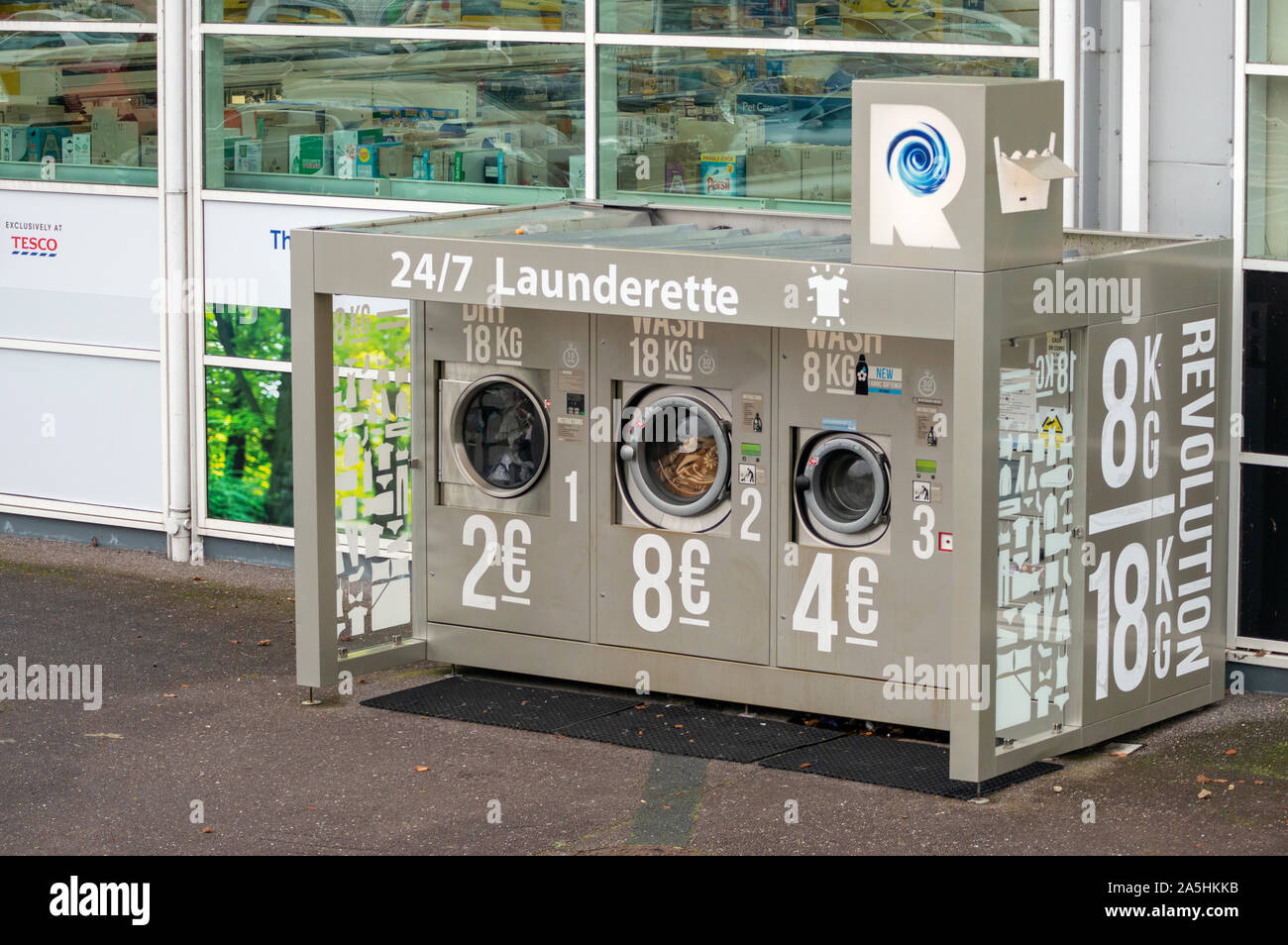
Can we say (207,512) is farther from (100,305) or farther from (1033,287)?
(1033,287)

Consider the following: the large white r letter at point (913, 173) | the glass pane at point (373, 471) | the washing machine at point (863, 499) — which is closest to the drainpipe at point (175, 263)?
the glass pane at point (373, 471)

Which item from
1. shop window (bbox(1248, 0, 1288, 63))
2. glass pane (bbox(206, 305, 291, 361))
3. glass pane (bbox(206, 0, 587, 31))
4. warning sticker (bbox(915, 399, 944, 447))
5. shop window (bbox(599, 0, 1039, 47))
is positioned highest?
glass pane (bbox(206, 0, 587, 31))

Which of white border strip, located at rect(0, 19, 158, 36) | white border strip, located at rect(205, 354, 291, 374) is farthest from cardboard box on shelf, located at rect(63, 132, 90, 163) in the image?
white border strip, located at rect(205, 354, 291, 374)

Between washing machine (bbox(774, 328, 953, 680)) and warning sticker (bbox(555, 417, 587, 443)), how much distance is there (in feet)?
3.14

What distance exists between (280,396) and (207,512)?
2.91ft

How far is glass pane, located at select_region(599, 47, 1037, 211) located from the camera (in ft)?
31.7

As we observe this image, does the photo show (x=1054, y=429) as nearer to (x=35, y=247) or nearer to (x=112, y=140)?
(x=112, y=140)

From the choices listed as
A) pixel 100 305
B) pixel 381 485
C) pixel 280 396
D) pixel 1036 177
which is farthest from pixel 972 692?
pixel 100 305

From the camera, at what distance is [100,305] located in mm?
12008

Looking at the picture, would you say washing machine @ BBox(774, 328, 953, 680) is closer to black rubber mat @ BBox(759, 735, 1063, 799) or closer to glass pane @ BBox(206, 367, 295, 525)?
black rubber mat @ BBox(759, 735, 1063, 799)

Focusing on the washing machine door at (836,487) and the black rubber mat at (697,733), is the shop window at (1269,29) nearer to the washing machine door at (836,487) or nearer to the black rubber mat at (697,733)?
the washing machine door at (836,487)

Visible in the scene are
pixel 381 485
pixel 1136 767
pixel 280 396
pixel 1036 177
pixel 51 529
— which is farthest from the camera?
pixel 51 529

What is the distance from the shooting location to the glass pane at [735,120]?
9672 mm

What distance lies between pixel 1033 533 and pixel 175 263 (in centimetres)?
586
